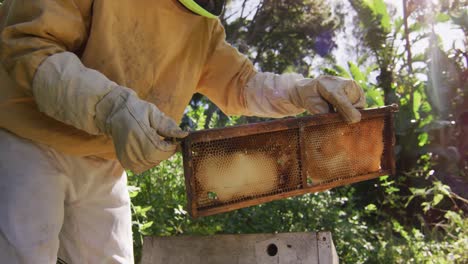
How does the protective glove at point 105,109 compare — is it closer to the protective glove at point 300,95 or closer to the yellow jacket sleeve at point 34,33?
the yellow jacket sleeve at point 34,33

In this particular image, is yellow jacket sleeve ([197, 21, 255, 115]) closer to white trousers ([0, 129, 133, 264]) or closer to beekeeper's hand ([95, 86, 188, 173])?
white trousers ([0, 129, 133, 264])

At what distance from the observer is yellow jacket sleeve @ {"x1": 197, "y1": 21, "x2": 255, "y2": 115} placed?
2.24 meters

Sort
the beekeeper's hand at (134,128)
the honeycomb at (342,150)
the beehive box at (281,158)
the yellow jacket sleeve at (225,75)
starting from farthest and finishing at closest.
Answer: the yellow jacket sleeve at (225,75), the honeycomb at (342,150), the beehive box at (281,158), the beekeeper's hand at (134,128)

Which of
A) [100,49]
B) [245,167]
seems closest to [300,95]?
[245,167]

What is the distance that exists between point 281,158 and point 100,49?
745 millimetres

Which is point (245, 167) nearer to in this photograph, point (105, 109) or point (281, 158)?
point (281, 158)

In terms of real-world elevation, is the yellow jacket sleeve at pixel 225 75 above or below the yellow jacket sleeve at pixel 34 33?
below

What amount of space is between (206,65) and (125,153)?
85cm

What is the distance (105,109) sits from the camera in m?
1.54

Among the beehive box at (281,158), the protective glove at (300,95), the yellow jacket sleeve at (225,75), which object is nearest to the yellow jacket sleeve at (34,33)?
the beehive box at (281,158)

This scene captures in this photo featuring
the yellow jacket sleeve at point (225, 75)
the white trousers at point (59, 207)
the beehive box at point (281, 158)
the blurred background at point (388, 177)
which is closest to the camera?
the white trousers at point (59, 207)

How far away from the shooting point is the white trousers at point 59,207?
1.59 metres

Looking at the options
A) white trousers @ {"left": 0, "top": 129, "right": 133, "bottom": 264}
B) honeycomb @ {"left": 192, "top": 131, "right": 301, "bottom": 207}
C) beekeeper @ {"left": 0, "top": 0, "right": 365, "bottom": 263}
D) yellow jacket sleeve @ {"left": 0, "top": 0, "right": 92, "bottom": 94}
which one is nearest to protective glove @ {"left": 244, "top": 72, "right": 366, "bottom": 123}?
beekeeper @ {"left": 0, "top": 0, "right": 365, "bottom": 263}

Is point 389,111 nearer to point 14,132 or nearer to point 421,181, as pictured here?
point 14,132
